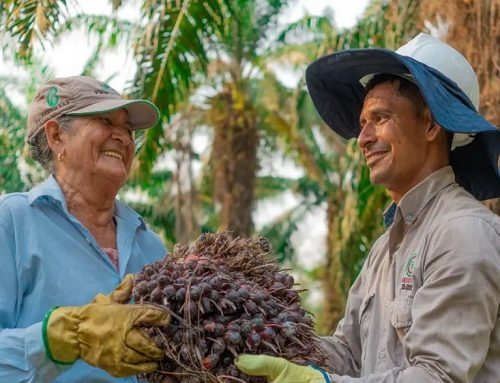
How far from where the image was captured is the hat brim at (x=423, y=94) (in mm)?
3145

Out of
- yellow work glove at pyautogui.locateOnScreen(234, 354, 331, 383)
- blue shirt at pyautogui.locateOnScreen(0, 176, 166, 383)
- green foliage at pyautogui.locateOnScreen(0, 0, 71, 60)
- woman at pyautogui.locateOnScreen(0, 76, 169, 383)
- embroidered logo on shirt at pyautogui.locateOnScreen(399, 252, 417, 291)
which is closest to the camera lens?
yellow work glove at pyautogui.locateOnScreen(234, 354, 331, 383)

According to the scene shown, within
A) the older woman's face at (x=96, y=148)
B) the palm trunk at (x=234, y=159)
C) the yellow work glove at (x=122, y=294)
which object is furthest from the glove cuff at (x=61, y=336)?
the palm trunk at (x=234, y=159)

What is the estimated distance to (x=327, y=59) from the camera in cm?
366

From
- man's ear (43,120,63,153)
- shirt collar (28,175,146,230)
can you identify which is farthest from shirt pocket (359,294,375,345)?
man's ear (43,120,63,153)

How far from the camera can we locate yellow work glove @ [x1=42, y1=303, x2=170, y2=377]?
281 centimetres

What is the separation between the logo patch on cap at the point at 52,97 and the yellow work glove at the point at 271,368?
164 centimetres

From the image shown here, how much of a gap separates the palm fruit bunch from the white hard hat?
1.04 metres

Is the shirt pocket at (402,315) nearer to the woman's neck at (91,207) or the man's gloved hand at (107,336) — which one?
the man's gloved hand at (107,336)

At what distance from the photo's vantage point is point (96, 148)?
380 cm

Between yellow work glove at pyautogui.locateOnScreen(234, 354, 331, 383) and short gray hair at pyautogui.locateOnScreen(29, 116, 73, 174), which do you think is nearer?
yellow work glove at pyautogui.locateOnScreen(234, 354, 331, 383)

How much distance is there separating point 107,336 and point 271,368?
Answer: 58cm

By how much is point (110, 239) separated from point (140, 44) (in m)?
4.42

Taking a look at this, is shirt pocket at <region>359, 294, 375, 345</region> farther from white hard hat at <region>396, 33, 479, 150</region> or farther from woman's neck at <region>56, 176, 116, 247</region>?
woman's neck at <region>56, 176, 116, 247</region>

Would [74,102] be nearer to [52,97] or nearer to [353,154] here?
[52,97]
